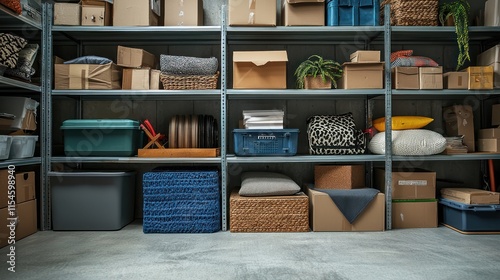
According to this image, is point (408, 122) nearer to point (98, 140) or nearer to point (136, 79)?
point (136, 79)

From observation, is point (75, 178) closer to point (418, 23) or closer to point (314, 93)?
point (314, 93)

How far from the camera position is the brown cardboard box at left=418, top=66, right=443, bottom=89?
335 centimetres

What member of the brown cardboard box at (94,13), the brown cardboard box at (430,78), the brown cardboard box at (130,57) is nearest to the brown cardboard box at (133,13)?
the brown cardboard box at (94,13)

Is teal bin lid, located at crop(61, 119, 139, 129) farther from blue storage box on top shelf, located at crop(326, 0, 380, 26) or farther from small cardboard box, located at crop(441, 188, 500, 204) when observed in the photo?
small cardboard box, located at crop(441, 188, 500, 204)

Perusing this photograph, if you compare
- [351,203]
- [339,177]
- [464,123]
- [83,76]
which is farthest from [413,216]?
[83,76]

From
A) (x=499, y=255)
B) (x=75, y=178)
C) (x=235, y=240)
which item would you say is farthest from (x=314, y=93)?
(x=75, y=178)

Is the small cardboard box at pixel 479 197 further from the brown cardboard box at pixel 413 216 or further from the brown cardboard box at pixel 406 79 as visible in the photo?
the brown cardboard box at pixel 406 79

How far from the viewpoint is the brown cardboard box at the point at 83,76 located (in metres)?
3.31

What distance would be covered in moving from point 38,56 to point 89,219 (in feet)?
5.29

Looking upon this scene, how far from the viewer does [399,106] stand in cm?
398

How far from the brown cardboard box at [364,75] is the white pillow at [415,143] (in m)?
0.49

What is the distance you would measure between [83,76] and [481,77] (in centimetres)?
360

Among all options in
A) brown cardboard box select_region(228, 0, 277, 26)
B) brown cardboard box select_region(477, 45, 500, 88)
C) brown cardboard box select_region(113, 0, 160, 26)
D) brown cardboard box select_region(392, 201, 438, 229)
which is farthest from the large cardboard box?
brown cardboard box select_region(113, 0, 160, 26)

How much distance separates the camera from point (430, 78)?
11.0 ft
